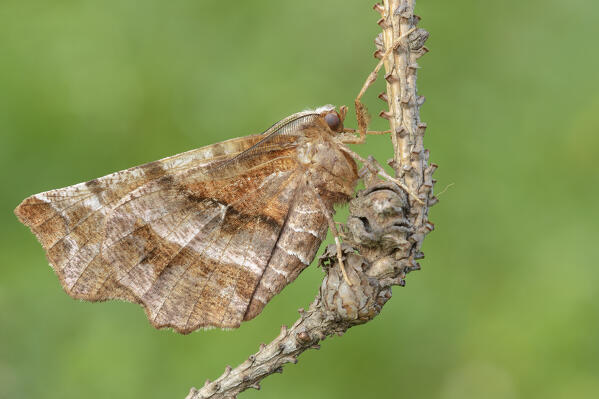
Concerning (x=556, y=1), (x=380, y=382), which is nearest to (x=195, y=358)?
(x=380, y=382)

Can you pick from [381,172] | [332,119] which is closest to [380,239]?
[381,172]

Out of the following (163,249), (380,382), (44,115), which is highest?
(44,115)

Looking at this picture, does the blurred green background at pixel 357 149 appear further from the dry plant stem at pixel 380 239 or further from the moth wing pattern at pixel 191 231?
the dry plant stem at pixel 380 239

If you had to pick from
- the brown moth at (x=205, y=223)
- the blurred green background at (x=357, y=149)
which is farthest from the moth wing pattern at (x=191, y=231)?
the blurred green background at (x=357, y=149)

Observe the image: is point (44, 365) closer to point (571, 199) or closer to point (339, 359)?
point (339, 359)

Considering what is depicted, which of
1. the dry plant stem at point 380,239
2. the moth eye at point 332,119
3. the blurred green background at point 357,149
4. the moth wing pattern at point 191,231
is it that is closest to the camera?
the dry plant stem at point 380,239

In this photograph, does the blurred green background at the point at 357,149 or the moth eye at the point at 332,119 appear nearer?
the moth eye at the point at 332,119

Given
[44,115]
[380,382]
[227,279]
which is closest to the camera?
[227,279]
